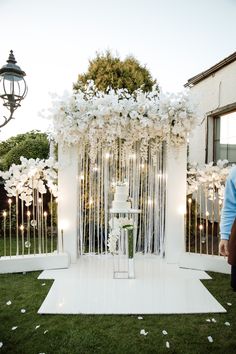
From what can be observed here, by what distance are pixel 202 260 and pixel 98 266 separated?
147 cm

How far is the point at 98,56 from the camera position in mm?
6727

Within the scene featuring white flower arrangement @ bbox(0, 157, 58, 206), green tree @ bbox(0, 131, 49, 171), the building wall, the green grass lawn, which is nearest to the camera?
the green grass lawn

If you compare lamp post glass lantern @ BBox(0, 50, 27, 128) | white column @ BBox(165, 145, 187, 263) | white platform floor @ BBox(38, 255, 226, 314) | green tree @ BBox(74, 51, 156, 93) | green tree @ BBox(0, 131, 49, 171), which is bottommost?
white platform floor @ BBox(38, 255, 226, 314)

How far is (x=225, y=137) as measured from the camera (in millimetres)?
7508

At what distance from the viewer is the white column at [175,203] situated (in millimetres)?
4930

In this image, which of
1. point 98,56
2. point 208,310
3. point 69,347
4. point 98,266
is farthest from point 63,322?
point 98,56

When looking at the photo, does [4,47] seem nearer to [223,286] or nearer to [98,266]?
[98,266]

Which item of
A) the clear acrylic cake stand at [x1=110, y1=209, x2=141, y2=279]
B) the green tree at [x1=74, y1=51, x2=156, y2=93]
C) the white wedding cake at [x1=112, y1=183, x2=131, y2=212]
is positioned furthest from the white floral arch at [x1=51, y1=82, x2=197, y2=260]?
the green tree at [x1=74, y1=51, x2=156, y2=93]

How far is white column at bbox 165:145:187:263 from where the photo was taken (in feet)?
16.2

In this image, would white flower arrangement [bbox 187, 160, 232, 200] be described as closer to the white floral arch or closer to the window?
the white floral arch

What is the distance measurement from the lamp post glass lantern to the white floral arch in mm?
524

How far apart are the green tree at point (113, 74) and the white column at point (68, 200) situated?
1994 mm

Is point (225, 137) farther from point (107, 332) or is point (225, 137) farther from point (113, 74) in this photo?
point (107, 332)

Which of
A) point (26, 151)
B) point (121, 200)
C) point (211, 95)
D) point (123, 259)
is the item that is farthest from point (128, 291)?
point (26, 151)
